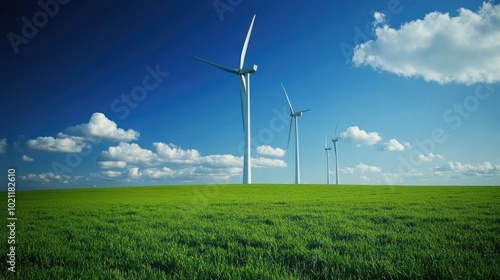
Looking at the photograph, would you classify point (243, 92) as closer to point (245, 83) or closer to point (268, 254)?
point (245, 83)

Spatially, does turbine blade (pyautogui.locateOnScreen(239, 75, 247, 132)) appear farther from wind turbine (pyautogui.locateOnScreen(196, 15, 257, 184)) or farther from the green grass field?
the green grass field

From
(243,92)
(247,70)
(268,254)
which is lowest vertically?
(268,254)

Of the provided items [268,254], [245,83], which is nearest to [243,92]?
[245,83]

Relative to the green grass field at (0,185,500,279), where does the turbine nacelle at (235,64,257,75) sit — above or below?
above

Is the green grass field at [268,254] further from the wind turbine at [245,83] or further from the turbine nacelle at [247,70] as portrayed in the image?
the turbine nacelle at [247,70]

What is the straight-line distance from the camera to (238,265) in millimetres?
5824

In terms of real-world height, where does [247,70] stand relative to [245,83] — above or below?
above


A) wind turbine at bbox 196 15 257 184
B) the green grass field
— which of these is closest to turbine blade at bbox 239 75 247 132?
wind turbine at bbox 196 15 257 184

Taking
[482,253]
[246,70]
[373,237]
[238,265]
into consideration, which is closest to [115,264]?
[238,265]

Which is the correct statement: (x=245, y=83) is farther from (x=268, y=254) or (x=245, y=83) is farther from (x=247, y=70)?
(x=268, y=254)

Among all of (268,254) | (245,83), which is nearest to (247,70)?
(245,83)

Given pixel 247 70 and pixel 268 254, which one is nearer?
pixel 268 254

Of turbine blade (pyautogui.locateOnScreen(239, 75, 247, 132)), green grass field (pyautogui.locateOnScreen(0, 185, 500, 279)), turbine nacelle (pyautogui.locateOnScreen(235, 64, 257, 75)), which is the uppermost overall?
turbine nacelle (pyautogui.locateOnScreen(235, 64, 257, 75))

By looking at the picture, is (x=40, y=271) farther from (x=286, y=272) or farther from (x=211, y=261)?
(x=286, y=272)
